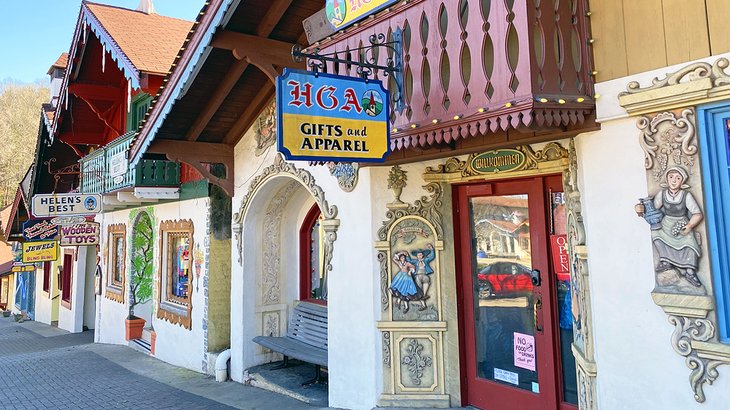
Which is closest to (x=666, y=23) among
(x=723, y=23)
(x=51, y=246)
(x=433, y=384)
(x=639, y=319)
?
(x=723, y=23)

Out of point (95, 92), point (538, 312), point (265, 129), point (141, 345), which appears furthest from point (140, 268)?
point (538, 312)

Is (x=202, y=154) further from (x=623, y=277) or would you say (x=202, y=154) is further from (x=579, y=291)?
(x=623, y=277)

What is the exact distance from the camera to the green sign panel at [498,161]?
15.1ft

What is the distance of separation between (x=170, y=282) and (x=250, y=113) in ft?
14.6

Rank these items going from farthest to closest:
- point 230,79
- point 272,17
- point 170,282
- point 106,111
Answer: point 106,111
point 170,282
point 230,79
point 272,17

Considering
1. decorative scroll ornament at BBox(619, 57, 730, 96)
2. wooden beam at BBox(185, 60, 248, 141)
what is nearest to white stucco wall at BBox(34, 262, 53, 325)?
wooden beam at BBox(185, 60, 248, 141)

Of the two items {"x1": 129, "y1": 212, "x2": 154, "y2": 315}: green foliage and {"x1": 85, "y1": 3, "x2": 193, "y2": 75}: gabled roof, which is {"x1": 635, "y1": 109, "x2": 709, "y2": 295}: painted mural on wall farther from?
{"x1": 129, "y1": 212, "x2": 154, "y2": 315}: green foliage

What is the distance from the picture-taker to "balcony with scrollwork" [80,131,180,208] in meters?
9.17

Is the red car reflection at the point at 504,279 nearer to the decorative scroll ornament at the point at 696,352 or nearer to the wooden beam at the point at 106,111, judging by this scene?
the decorative scroll ornament at the point at 696,352

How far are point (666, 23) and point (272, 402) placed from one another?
19.9ft

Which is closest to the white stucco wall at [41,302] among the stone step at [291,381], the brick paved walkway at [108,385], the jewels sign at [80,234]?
the jewels sign at [80,234]

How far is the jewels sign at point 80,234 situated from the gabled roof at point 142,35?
6087mm

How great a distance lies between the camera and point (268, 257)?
26.1 feet

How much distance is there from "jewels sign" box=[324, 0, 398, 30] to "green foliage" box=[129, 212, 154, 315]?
8.33m
